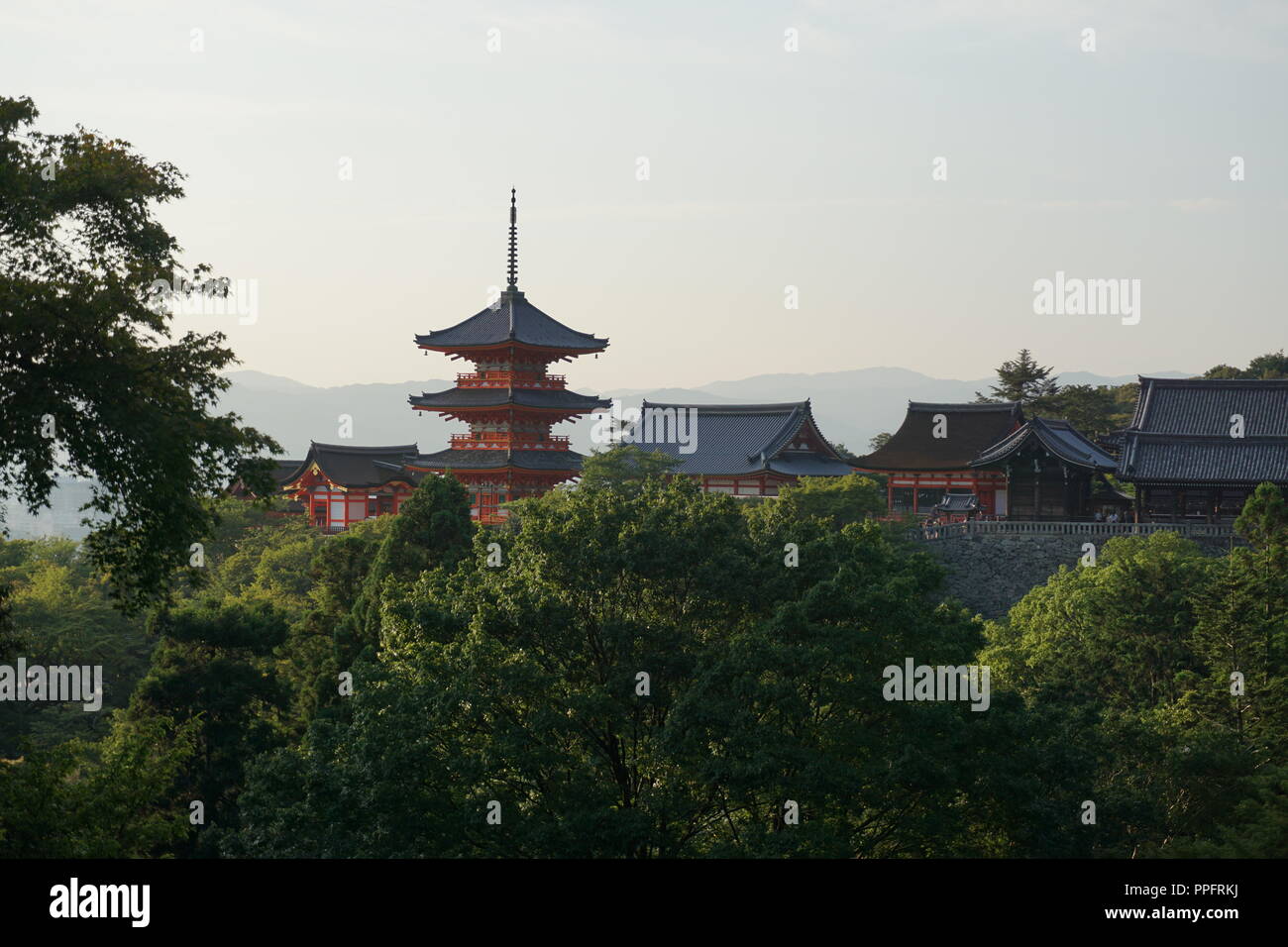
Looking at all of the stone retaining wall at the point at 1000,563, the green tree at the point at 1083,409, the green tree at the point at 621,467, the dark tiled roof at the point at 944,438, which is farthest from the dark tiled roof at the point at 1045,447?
the green tree at the point at 1083,409

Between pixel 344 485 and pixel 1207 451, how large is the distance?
3299cm

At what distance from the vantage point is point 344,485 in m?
54.8

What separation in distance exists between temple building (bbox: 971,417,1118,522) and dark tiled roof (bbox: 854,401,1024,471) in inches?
132

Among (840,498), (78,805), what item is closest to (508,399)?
(840,498)

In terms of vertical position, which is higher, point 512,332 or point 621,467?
point 512,332

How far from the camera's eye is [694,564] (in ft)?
62.3

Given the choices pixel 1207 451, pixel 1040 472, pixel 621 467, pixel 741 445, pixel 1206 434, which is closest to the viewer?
pixel 1207 451

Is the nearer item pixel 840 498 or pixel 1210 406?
pixel 840 498

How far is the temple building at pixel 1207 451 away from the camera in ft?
134

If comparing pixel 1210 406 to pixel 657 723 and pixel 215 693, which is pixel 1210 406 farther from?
pixel 215 693

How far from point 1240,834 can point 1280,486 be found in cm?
2420

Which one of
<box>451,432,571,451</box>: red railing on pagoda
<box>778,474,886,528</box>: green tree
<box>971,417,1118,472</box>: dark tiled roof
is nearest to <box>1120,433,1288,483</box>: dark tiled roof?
<box>971,417,1118,472</box>: dark tiled roof

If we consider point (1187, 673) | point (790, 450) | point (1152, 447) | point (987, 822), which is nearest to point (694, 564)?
point (987, 822)

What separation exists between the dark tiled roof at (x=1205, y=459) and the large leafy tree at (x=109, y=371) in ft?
110
